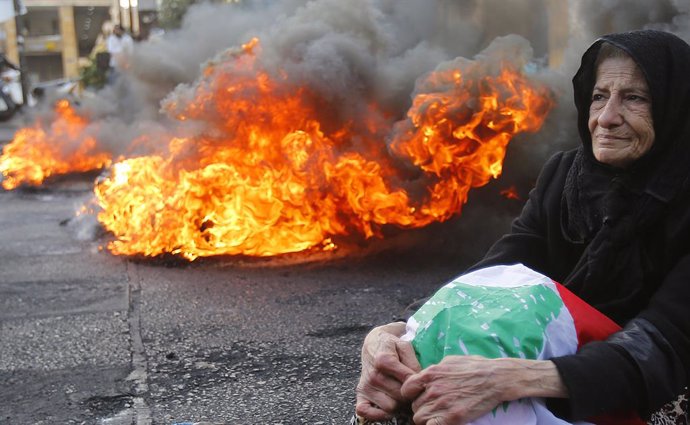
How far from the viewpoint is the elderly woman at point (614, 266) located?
74.2 inches

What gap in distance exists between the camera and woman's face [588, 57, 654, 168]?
215 centimetres

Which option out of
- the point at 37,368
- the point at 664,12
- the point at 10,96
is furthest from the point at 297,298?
Answer: the point at 10,96

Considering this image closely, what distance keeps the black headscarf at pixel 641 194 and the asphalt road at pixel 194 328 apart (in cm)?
186

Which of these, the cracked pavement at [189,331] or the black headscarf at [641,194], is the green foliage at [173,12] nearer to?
the cracked pavement at [189,331]

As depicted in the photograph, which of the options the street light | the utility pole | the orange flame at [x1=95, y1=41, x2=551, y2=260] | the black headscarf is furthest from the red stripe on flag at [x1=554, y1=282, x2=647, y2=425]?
the street light

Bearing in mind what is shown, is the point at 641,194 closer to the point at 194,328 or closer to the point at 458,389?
the point at 458,389

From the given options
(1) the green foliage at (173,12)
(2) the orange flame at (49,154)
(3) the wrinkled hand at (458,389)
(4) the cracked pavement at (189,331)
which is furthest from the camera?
(1) the green foliage at (173,12)

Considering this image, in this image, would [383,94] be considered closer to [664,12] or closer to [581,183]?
[664,12]

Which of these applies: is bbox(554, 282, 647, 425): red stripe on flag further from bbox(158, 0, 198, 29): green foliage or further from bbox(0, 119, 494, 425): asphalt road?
bbox(158, 0, 198, 29): green foliage

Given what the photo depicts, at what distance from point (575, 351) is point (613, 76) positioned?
2.54 feet

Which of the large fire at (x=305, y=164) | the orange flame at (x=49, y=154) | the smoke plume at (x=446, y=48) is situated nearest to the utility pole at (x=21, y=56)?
the orange flame at (x=49, y=154)

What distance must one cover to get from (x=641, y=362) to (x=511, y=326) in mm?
338

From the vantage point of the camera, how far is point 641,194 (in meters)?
2.10

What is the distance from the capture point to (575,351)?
198cm
